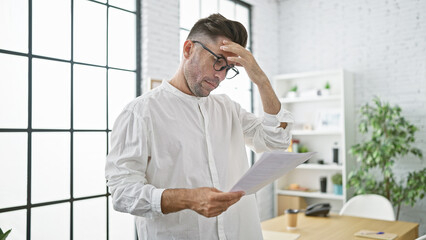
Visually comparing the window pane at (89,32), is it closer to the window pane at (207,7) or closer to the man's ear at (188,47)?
the window pane at (207,7)

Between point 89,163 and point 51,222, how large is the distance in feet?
1.89

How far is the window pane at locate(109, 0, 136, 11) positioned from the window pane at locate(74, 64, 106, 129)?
2.19ft

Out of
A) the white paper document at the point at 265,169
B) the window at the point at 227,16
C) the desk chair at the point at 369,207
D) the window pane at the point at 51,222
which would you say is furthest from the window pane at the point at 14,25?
the desk chair at the point at 369,207

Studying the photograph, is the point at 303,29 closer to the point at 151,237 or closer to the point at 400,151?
the point at 400,151

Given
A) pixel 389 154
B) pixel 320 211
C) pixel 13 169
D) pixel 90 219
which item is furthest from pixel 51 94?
pixel 389 154

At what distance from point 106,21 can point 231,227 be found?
2.68 metres

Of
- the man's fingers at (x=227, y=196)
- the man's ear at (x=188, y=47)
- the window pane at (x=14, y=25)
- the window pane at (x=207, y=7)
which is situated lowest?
the man's fingers at (x=227, y=196)

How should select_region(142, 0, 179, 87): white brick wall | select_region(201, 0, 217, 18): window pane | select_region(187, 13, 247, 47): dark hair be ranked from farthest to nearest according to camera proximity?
select_region(201, 0, 217, 18): window pane
select_region(142, 0, 179, 87): white brick wall
select_region(187, 13, 247, 47): dark hair

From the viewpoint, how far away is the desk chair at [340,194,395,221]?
3594mm

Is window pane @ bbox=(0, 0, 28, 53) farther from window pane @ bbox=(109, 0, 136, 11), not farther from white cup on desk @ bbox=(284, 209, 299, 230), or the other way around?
white cup on desk @ bbox=(284, 209, 299, 230)

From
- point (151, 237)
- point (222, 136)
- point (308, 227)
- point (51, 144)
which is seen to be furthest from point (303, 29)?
point (151, 237)

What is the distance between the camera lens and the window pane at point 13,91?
2.86m

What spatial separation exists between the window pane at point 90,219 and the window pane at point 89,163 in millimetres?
89

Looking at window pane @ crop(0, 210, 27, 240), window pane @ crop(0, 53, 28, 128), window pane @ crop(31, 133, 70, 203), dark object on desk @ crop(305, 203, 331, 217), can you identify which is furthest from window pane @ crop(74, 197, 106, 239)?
dark object on desk @ crop(305, 203, 331, 217)
